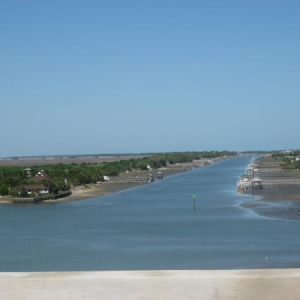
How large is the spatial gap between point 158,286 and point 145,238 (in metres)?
13.5

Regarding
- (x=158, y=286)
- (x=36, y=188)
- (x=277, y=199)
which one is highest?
(x=158, y=286)

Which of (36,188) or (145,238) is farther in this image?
(36,188)

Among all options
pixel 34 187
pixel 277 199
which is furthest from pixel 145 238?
pixel 34 187

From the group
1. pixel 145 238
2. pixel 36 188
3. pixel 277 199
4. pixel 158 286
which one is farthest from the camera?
pixel 36 188

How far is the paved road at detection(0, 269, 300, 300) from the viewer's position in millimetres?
2836

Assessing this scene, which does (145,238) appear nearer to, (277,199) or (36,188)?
(277,199)

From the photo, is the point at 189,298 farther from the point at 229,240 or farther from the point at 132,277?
the point at 229,240

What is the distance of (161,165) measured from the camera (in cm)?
7975

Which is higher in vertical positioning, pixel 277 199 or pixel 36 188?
pixel 36 188

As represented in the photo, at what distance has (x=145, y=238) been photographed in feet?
53.5

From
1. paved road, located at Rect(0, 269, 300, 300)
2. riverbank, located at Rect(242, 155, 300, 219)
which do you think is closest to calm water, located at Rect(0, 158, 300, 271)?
riverbank, located at Rect(242, 155, 300, 219)

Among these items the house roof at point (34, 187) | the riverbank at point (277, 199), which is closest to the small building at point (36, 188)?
the house roof at point (34, 187)

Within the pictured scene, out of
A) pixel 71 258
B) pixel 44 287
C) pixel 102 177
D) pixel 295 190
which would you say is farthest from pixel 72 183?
pixel 44 287

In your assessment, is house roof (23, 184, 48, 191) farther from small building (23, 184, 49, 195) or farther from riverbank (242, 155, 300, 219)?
riverbank (242, 155, 300, 219)
